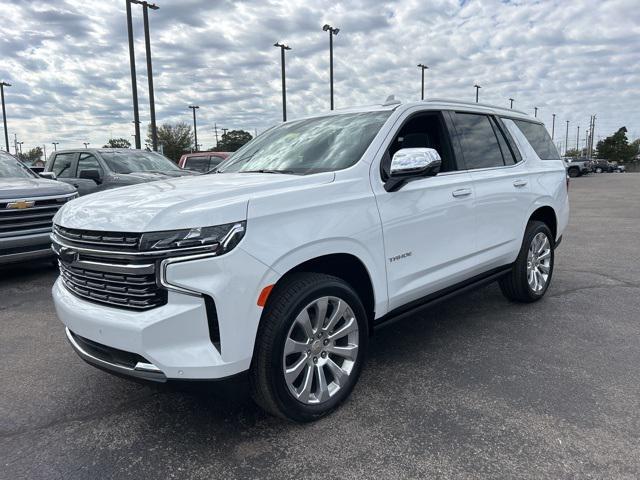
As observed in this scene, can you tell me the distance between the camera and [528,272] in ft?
15.7

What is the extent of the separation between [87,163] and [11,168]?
2044mm

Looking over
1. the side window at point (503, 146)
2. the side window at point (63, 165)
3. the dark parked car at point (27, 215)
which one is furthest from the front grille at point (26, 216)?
the side window at point (503, 146)

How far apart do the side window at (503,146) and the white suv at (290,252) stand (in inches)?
16.5

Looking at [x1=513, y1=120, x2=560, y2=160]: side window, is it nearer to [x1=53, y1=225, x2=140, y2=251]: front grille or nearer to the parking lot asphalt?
the parking lot asphalt

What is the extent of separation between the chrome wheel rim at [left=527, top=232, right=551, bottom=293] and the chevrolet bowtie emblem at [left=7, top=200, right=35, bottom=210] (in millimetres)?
5870

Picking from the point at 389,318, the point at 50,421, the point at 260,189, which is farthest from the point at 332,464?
the point at 50,421

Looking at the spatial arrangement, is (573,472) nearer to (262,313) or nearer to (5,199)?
(262,313)

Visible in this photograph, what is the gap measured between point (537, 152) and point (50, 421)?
→ 4767 mm

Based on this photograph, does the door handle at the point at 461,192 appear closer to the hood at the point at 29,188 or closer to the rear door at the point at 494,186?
the rear door at the point at 494,186

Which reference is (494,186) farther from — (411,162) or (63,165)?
(63,165)

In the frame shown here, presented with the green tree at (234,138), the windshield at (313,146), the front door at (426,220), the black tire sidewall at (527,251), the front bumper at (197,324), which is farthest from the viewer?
the green tree at (234,138)

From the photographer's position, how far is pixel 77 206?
2.85 meters

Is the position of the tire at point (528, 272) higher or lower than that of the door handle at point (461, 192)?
lower

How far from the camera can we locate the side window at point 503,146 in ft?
14.9
